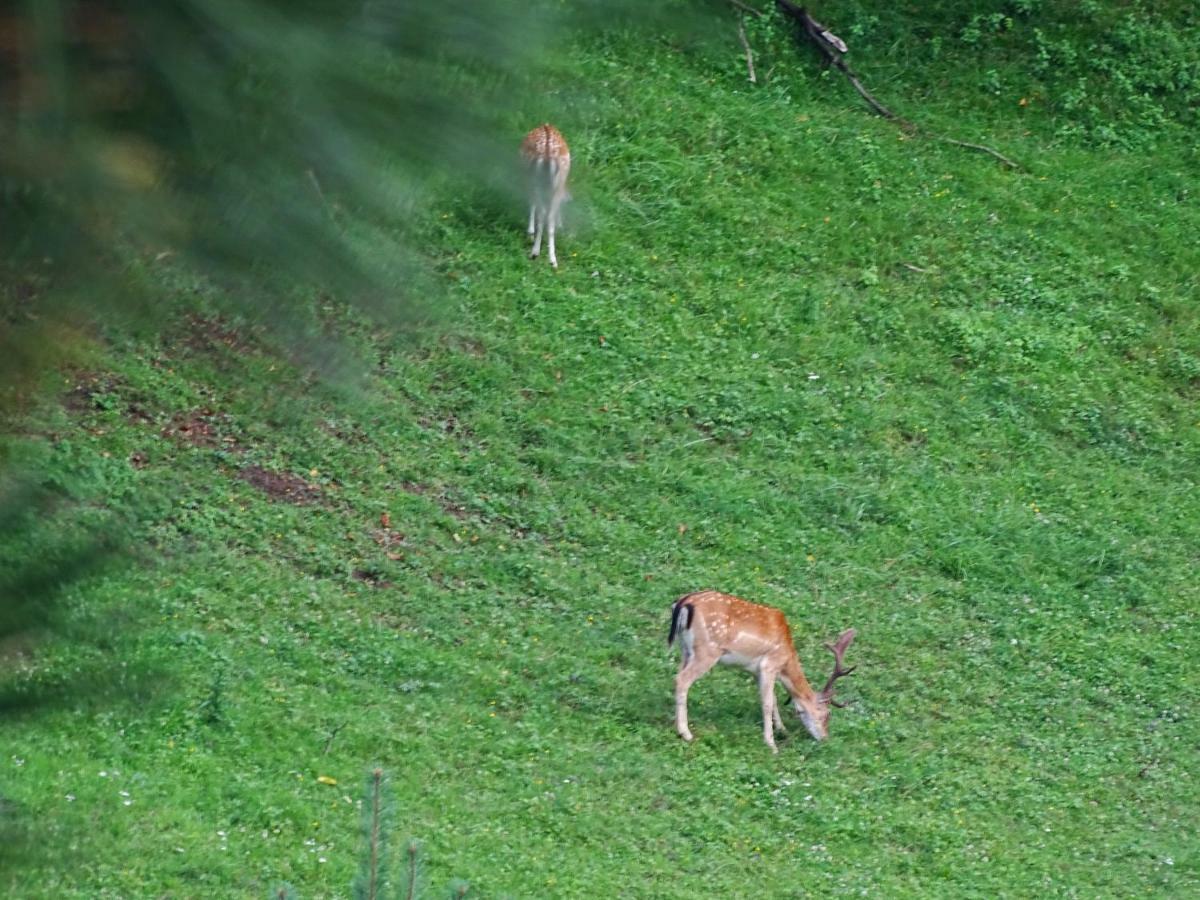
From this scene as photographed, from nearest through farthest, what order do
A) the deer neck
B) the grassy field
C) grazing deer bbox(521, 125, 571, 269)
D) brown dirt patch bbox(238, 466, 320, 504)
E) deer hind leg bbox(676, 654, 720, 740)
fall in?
1. grazing deer bbox(521, 125, 571, 269)
2. the grassy field
3. deer hind leg bbox(676, 654, 720, 740)
4. the deer neck
5. brown dirt patch bbox(238, 466, 320, 504)

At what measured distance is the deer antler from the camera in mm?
9766

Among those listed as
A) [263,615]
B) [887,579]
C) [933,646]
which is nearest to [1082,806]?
[933,646]

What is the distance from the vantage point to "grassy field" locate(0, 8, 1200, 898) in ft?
26.5

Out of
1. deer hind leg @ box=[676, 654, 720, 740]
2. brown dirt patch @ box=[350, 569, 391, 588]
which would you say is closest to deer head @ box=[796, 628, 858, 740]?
deer hind leg @ box=[676, 654, 720, 740]

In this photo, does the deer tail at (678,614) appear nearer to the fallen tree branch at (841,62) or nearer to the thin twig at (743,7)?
the fallen tree branch at (841,62)

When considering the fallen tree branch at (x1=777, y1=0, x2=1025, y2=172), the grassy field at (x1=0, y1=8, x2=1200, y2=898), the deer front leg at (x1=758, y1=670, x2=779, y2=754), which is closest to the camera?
the grassy field at (x1=0, y1=8, x2=1200, y2=898)

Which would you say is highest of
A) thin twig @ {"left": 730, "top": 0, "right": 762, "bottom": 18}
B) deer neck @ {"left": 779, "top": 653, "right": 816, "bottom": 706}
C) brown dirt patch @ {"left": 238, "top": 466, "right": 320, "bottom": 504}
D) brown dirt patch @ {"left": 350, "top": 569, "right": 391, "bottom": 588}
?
thin twig @ {"left": 730, "top": 0, "right": 762, "bottom": 18}

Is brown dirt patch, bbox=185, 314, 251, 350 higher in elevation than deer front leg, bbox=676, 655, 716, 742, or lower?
higher

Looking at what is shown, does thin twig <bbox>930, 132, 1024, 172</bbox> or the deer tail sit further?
thin twig <bbox>930, 132, 1024, 172</bbox>

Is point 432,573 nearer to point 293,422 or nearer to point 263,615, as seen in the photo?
point 263,615

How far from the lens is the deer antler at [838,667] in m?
9.77

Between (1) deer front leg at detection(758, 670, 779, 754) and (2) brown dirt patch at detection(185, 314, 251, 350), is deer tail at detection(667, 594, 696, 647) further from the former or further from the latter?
(2) brown dirt patch at detection(185, 314, 251, 350)

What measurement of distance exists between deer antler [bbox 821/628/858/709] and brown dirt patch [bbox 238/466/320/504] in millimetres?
3705

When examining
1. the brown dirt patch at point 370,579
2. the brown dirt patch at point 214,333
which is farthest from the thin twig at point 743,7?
the brown dirt patch at point 370,579
